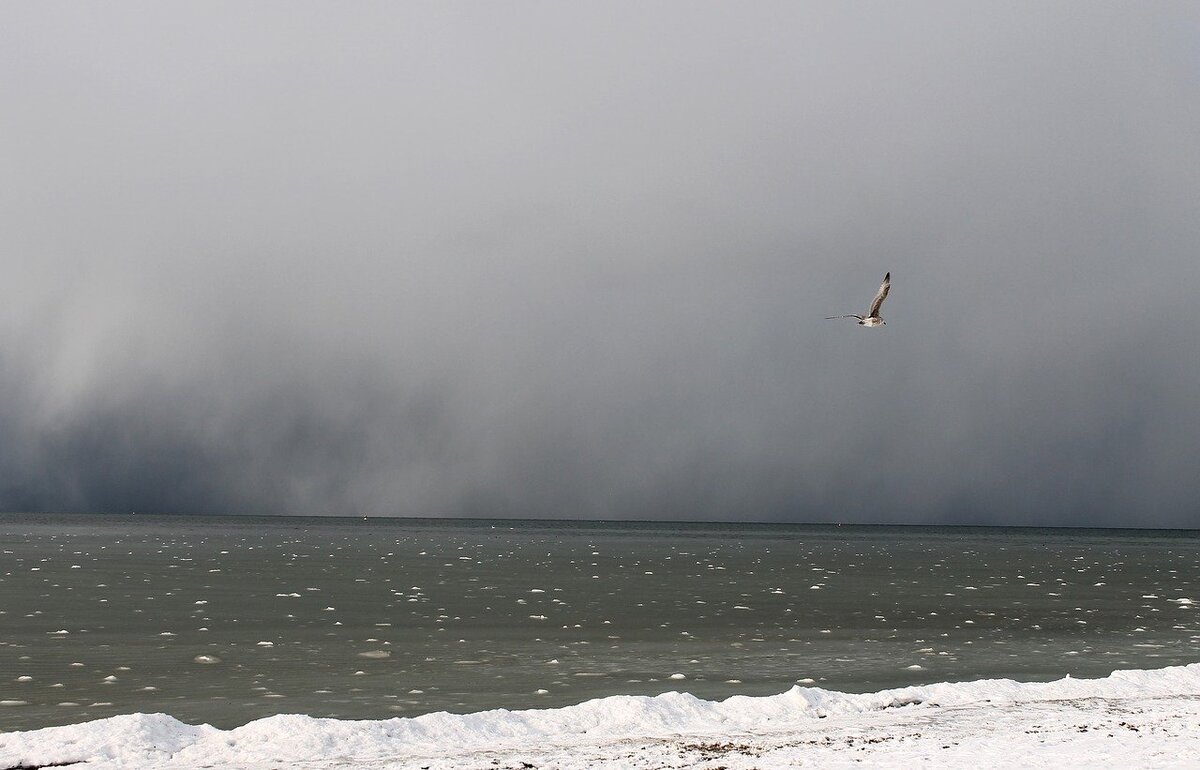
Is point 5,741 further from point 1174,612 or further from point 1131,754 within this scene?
point 1174,612

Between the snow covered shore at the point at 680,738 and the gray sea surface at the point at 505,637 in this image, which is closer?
the snow covered shore at the point at 680,738

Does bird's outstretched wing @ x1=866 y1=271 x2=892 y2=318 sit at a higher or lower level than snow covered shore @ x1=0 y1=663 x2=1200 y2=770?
higher

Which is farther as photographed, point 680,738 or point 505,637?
point 505,637

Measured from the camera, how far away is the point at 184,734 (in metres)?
13.1

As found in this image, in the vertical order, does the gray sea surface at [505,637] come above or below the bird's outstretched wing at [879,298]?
below

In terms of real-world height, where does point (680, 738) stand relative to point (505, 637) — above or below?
above

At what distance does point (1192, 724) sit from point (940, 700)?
133 inches

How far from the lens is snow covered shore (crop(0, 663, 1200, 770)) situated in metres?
12.1

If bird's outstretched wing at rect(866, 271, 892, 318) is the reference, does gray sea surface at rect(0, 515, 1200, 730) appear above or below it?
below

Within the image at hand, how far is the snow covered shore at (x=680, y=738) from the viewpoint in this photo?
39.6 feet

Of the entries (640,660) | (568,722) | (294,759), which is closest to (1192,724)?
(568,722)

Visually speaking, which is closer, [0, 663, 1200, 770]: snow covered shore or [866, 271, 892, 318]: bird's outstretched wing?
[0, 663, 1200, 770]: snow covered shore

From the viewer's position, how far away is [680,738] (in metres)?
13.4

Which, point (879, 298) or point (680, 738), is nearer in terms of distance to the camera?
point (680, 738)
